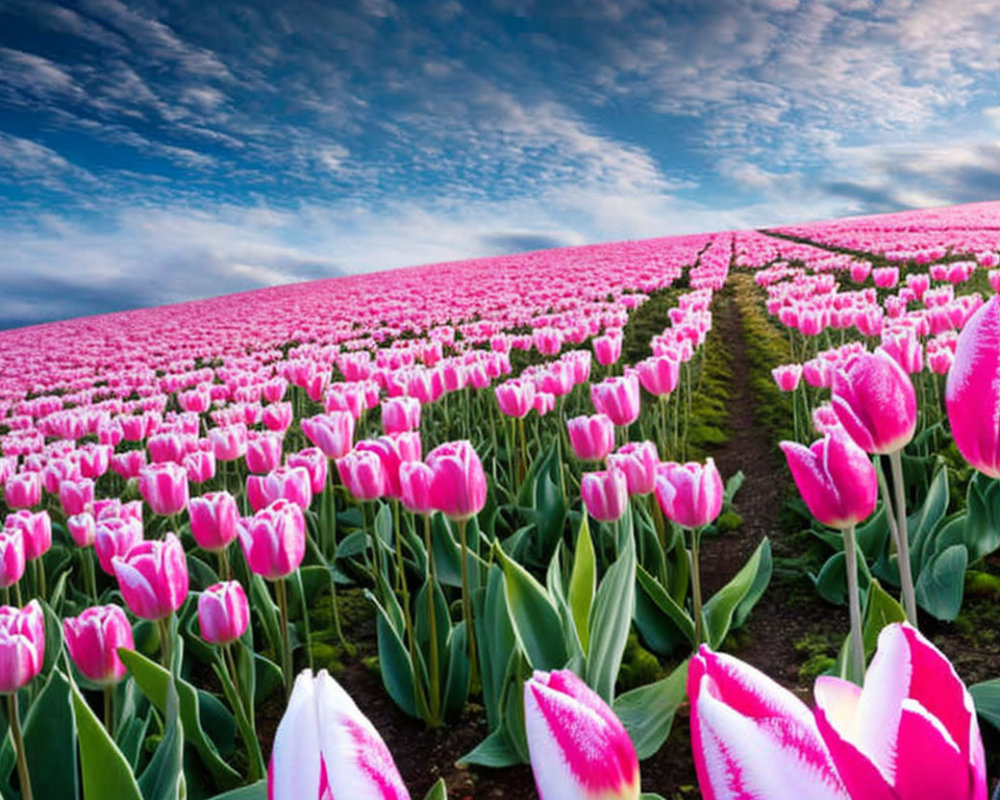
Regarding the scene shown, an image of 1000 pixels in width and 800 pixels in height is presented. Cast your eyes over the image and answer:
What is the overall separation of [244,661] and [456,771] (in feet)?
2.22

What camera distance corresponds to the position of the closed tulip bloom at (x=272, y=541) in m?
2.17

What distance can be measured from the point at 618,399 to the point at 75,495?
2106mm

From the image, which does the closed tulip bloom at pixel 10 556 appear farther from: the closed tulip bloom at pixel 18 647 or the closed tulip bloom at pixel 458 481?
the closed tulip bloom at pixel 458 481

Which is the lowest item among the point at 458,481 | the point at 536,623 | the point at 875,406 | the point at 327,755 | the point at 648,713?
the point at 648,713

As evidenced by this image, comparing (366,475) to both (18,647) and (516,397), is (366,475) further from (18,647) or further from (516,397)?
(516,397)

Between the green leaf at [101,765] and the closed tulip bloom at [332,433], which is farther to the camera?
the closed tulip bloom at [332,433]

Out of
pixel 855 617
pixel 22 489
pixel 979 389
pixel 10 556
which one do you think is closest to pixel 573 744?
pixel 979 389

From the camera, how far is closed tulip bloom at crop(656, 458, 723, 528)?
226cm

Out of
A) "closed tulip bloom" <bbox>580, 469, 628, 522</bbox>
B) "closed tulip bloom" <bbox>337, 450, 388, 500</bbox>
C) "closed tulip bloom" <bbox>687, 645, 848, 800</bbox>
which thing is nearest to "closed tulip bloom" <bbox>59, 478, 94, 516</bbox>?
"closed tulip bloom" <bbox>337, 450, 388, 500</bbox>

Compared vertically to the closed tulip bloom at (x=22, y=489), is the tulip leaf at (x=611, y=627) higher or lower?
lower

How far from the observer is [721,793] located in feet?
1.49

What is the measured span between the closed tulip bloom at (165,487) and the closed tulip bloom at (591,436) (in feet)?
4.47

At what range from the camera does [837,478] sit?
1.59m

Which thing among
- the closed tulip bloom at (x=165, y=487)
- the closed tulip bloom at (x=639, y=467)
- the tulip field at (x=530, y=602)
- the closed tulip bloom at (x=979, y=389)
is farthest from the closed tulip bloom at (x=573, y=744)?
the closed tulip bloom at (x=165, y=487)
